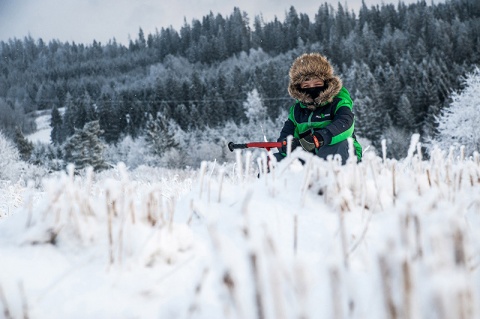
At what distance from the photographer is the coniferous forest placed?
54.3 m

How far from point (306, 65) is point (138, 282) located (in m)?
4.72

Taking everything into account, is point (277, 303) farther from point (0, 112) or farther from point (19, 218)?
point (0, 112)

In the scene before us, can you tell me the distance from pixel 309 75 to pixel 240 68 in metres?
86.8

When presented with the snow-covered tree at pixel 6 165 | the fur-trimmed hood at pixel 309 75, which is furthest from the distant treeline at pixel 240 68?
the fur-trimmed hood at pixel 309 75

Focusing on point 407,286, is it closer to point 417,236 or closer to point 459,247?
point 459,247

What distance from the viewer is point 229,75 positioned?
8356 centimetres

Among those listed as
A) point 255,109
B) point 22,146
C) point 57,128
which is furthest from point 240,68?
point 22,146

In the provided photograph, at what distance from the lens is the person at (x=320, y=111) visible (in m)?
4.47

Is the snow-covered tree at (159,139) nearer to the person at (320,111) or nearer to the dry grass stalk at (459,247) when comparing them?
the person at (320,111)

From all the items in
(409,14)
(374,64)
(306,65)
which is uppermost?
(409,14)

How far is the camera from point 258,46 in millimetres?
115875

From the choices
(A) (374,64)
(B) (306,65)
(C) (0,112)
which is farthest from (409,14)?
(B) (306,65)

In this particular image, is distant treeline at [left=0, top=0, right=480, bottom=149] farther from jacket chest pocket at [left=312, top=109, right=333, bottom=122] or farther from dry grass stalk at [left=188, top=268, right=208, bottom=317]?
dry grass stalk at [left=188, top=268, right=208, bottom=317]

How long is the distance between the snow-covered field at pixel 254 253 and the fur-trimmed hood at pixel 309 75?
3.34 meters
